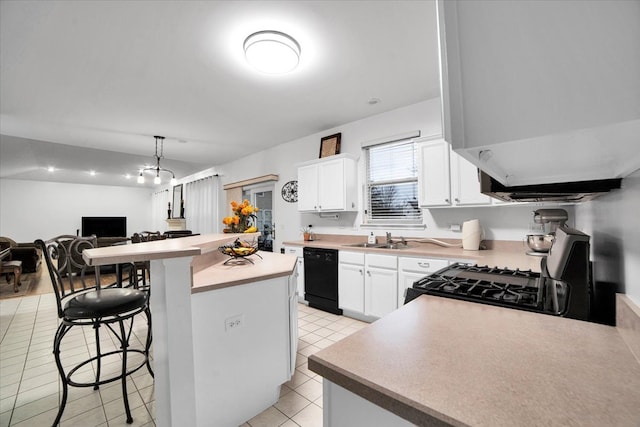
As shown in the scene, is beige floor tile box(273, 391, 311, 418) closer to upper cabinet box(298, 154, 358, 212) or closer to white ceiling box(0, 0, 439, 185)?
upper cabinet box(298, 154, 358, 212)

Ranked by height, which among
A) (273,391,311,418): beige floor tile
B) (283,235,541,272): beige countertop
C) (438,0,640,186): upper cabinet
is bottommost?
(273,391,311,418): beige floor tile

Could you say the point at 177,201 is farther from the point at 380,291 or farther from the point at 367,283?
the point at 380,291

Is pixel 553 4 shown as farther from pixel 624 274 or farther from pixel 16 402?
pixel 16 402

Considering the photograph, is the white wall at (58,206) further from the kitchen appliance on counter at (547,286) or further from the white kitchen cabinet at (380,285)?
the kitchen appliance on counter at (547,286)

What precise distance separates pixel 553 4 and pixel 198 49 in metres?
2.50

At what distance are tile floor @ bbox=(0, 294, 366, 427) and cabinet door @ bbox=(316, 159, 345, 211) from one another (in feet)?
4.94

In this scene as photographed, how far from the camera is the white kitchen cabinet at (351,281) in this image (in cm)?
314

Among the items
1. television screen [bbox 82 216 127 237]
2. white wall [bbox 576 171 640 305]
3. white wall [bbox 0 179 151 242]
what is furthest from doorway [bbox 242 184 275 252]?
white wall [bbox 0 179 151 242]

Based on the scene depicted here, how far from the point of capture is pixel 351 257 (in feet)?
10.6

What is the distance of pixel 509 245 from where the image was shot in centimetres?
271

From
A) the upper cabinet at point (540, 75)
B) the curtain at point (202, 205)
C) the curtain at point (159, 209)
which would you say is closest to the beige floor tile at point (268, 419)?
the upper cabinet at point (540, 75)

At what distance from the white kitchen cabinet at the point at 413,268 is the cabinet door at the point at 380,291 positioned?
6cm

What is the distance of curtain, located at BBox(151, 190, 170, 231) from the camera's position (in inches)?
367

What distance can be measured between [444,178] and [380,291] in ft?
4.48
